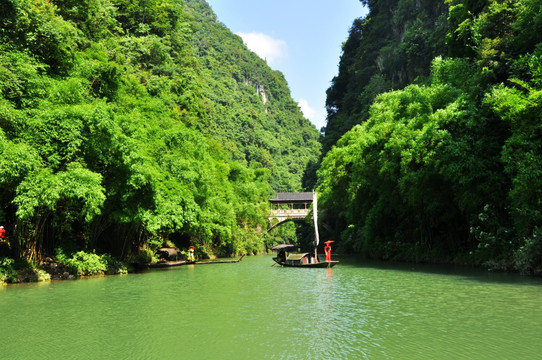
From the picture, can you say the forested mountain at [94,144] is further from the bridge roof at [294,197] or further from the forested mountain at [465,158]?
the bridge roof at [294,197]

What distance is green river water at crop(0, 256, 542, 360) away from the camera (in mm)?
7582

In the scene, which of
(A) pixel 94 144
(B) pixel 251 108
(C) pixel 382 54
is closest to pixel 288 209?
(C) pixel 382 54

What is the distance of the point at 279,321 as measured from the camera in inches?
394

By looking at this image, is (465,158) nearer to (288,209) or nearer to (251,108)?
(288,209)

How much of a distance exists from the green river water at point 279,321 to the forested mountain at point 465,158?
4484 mm

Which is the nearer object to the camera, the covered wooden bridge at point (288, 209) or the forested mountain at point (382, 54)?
the forested mountain at point (382, 54)

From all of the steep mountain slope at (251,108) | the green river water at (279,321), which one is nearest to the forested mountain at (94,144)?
the green river water at (279,321)

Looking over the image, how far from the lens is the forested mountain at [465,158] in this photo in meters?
17.4

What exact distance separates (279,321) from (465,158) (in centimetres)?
1398

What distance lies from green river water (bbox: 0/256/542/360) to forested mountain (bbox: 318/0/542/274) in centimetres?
448

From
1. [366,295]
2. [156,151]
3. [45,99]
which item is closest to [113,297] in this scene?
[366,295]

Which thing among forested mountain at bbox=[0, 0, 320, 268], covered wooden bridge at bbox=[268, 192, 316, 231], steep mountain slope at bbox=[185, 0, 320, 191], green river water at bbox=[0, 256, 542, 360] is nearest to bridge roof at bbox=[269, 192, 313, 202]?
covered wooden bridge at bbox=[268, 192, 316, 231]

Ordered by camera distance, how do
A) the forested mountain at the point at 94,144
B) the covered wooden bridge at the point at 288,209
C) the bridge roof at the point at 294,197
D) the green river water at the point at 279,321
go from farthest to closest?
the bridge roof at the point at 294,197
the covered wooden bridge at the point at 288,209
the forested mountain at the point at 94,144
the green river water at the point at 279,321

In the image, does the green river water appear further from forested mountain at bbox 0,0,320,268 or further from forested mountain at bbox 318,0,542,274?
forested mountain at bbox 318,0,542,274
